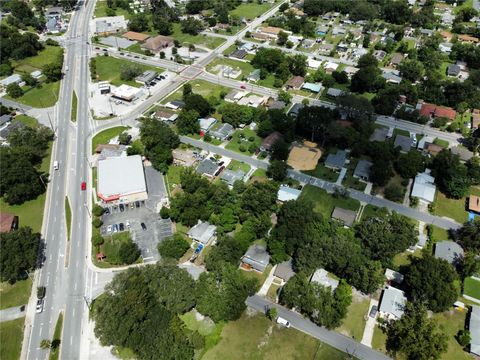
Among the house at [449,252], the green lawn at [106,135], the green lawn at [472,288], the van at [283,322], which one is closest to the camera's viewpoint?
the van at [283,322]

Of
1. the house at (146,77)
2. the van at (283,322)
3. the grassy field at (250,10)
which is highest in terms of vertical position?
the grassy field at (250,10)

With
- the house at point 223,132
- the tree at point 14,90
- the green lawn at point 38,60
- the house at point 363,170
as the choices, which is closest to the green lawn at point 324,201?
the house at point 363,170

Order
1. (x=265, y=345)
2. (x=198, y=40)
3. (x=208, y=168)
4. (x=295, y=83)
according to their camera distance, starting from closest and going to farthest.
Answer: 1. (x=265, y=345)
2. (x=208, y=168)
3. (x=295, y=83)
4. (x=198, y=40)

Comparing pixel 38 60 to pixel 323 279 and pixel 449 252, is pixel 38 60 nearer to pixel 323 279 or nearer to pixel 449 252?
pixel 323 279

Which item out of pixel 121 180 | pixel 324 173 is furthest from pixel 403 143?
pixel 121 180

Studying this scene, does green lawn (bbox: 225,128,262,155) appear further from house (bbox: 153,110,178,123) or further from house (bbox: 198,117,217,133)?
house (bbox: 153,110,178,123)

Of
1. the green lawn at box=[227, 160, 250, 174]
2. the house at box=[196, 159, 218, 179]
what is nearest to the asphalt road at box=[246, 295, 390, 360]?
the house at box=[196, 159, 218, 179]

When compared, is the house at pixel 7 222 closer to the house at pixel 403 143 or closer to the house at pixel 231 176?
the house at pixel 231 176
